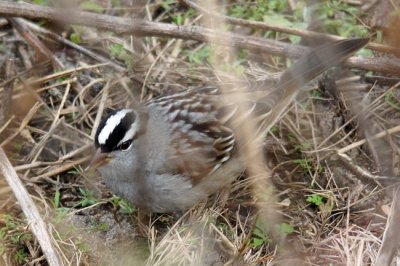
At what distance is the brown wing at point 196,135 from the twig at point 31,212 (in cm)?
75

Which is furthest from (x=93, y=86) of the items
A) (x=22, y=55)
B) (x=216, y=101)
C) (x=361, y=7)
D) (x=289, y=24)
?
(x=361, y=7)

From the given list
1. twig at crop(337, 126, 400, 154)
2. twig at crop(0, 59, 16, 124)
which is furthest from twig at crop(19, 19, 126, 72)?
twig at crop(337, 126, 400, 154)

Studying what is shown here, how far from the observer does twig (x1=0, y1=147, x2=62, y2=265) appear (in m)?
3.45

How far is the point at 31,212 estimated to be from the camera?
359 centimetres

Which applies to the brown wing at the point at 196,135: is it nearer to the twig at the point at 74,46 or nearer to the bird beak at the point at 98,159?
the bird beak at the point at 98,159

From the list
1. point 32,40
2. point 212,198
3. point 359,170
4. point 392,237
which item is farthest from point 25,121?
point 392,237

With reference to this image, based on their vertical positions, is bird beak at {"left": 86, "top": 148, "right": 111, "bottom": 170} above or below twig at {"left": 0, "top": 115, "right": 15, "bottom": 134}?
above

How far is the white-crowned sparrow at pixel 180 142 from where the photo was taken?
12.0 ft

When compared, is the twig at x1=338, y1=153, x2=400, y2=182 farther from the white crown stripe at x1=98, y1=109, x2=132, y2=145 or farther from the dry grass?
the white crown stripe at x1=98, y1=109, x2=132, y2=145

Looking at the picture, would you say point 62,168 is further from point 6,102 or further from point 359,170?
point 359,170

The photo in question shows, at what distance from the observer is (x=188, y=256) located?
360 centimetres

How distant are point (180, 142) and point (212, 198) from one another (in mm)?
378

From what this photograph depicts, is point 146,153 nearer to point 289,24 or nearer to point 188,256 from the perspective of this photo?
point 188,256

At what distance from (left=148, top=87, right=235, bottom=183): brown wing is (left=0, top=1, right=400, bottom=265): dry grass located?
0.20m
